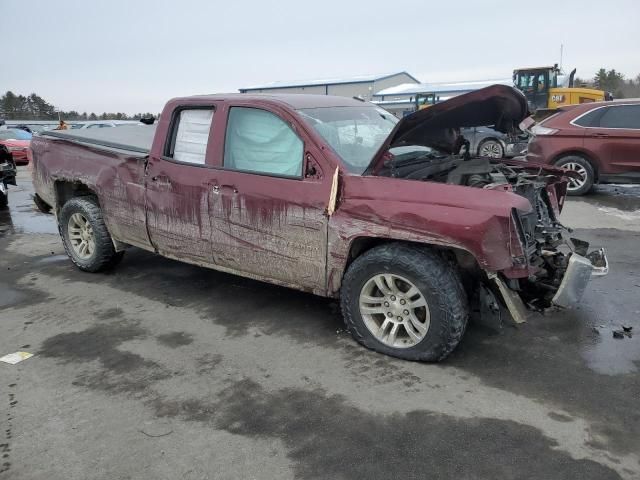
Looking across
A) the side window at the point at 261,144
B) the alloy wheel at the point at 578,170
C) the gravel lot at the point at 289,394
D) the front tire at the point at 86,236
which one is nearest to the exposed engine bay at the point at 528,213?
the gravel lot at the point at 289,394

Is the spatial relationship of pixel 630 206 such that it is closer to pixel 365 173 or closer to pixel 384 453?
pixel 365 173

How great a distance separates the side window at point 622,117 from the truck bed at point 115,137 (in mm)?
7860

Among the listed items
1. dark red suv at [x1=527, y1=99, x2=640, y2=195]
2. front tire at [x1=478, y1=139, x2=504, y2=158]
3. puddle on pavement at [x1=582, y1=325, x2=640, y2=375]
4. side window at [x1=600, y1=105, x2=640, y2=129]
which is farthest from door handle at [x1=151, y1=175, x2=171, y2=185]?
front tire at [x1=478, y1=139, x2=504, y2=158]

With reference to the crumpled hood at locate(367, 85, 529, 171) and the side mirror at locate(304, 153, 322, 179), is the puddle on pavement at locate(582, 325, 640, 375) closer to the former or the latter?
the crumpled hood at locate(367, 85, 529, 171)

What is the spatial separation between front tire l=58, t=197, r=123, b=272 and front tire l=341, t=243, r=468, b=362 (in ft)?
9.63

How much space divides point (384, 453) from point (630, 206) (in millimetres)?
8129

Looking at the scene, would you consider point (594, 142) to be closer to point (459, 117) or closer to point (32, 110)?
point (459, 117)

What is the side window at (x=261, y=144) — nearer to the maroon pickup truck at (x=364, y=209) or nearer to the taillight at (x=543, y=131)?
the maroon pickup truck at (x=364, y=209)

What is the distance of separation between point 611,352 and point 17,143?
1862 centimetres

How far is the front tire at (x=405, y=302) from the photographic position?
3320 millimetres

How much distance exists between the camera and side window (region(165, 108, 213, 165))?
4320mm

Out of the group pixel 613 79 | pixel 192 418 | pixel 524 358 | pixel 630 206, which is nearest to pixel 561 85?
pixel 630 206

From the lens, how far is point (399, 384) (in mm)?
3258

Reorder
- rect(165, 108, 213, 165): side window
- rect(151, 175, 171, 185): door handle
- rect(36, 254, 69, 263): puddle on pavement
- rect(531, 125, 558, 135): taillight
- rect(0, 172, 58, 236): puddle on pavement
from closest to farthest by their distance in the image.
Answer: rect(165, 108, 213, 165): side window
rect(151, 175, 171, 185): door handle
rect(36, 254, 69, 263): puddle on pavement
rect(0, 172, 58, 236): puddle on pavement
rect(531, 125, 558, 135): taillight
